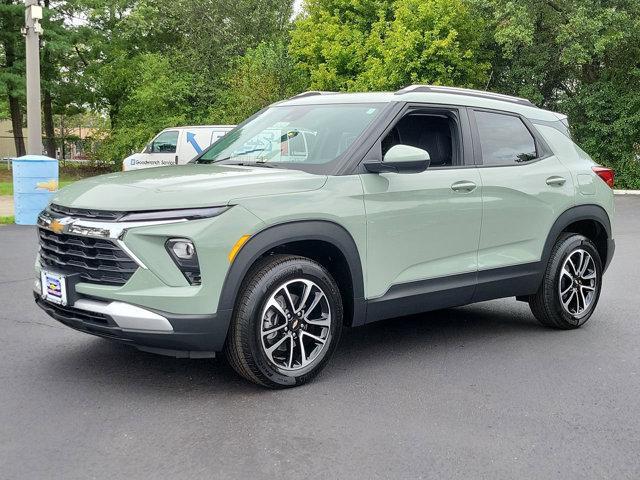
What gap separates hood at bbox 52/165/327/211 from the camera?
164 inches

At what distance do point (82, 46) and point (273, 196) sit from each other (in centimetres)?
3565

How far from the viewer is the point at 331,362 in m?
5.29

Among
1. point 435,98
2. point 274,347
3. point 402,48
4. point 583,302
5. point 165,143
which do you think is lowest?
point 583,302

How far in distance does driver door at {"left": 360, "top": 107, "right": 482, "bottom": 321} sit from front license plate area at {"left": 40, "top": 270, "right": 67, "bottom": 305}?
186 centimetres

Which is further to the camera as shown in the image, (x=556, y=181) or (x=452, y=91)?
(x=556, y=181)

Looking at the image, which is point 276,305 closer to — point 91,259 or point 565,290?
point 91,259

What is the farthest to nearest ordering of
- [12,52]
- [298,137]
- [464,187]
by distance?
[12,52] < [464,187] < [298,137]

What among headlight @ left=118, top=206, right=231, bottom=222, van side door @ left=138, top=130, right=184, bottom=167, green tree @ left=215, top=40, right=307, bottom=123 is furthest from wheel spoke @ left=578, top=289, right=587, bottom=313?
green tree @ left=215, top=40, right=307, bottom=123

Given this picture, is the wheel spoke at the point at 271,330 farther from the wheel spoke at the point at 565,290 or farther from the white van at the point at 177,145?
the white van at the point at 177,145

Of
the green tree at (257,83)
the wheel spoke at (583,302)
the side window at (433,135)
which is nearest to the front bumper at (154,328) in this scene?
the side window at (433,135)

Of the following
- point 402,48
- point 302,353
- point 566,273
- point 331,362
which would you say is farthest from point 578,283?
point 402,48

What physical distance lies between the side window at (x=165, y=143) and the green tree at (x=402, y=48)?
13444 mm

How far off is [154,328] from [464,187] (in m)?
2.47

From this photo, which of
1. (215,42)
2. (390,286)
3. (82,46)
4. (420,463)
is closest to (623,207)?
(390,286)
